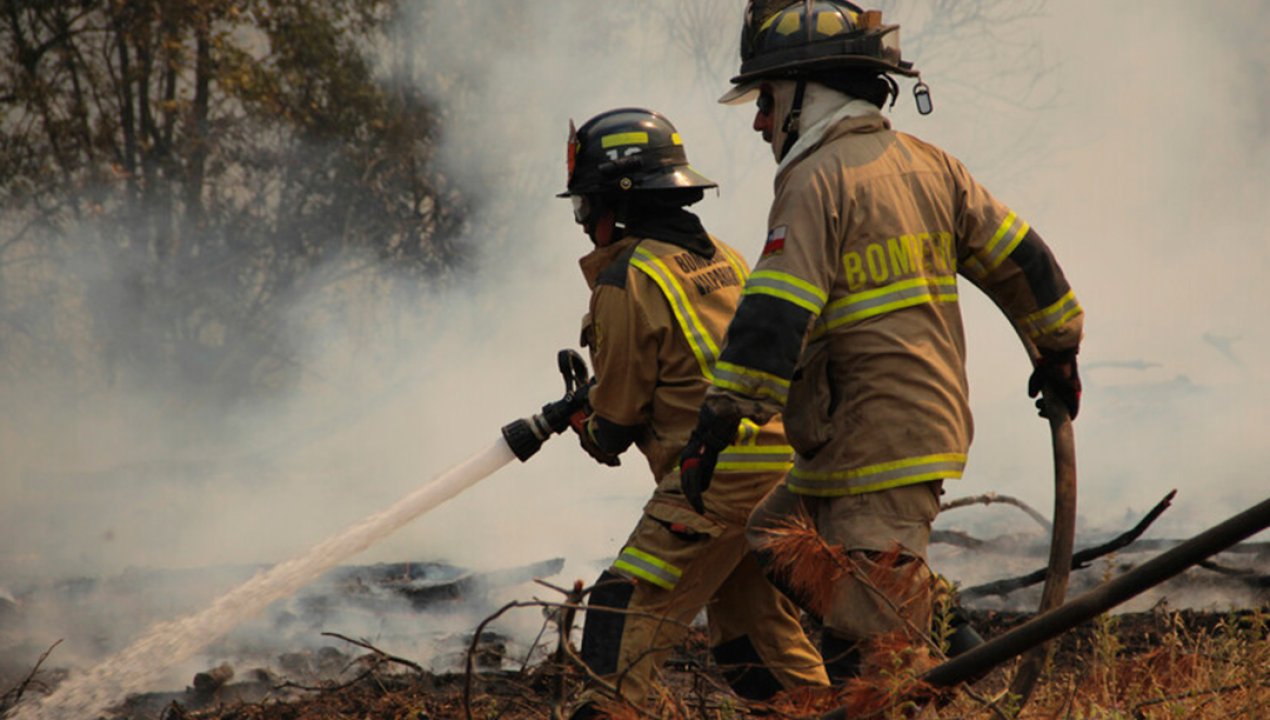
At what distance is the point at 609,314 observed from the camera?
3459mm

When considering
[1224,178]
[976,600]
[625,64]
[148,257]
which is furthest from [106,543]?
[1224,178]

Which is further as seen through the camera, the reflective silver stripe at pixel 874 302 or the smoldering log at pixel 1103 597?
the reflective silver stripe at pixel 874 302

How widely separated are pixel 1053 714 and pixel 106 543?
667cm

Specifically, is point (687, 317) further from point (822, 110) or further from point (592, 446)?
point (822, 110)

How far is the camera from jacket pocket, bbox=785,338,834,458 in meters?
2.90

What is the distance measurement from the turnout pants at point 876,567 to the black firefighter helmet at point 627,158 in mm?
1202

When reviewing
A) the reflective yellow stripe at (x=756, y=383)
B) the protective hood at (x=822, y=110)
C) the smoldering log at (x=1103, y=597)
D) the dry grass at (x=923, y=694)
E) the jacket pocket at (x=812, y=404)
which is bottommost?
the dry grass at (x=923, y=694)

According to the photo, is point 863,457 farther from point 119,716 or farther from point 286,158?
point 286,158

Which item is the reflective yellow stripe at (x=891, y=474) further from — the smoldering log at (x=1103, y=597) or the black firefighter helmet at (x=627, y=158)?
the black firefighter helmet at (x=627, y=158)

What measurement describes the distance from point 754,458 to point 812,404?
1.71ft

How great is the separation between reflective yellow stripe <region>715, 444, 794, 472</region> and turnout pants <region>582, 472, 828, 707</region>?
0.07 ft

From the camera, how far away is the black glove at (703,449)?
2.75 m

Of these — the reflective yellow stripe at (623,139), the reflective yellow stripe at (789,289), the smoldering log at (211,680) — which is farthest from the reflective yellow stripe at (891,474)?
the smoldering log at (211,680)

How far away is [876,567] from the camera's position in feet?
9.08
